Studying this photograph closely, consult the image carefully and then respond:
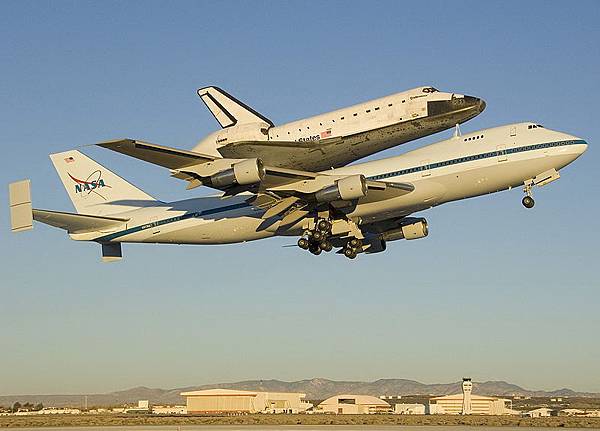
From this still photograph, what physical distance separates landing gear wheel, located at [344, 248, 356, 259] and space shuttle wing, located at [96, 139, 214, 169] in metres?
16.0

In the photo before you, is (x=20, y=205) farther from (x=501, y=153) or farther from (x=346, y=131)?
(x=501, y=153)

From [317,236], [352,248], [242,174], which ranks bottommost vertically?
[352,248]

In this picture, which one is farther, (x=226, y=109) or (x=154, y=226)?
(x=154, y=226)

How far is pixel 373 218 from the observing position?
59.3 meters

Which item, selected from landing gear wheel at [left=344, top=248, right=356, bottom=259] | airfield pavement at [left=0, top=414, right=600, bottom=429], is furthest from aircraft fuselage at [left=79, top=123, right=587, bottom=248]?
airfield pavement at [left=0, top=414, right=600, bottom=429]

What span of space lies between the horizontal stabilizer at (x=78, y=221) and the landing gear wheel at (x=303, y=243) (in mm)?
14970

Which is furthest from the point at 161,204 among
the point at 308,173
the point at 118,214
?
the point at 308,173

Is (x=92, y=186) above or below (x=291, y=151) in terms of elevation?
above

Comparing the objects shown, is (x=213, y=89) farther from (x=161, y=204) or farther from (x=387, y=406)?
(x=387, y=406)

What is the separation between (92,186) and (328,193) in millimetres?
26970

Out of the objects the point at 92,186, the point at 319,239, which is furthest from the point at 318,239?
the point at 92,186

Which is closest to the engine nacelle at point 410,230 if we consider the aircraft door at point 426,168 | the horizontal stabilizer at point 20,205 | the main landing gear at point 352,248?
the main landing gear at point 352,248

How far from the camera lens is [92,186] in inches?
2852

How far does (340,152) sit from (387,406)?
75055 millimetres
